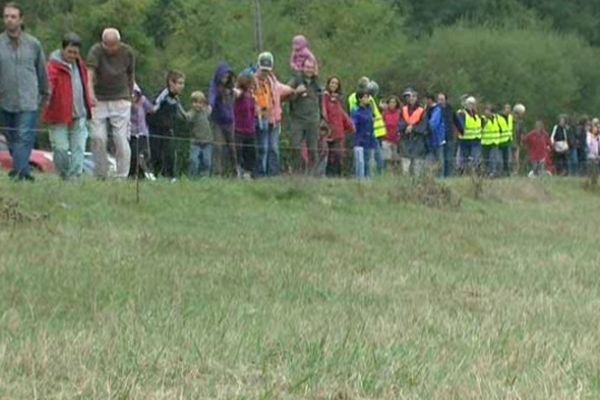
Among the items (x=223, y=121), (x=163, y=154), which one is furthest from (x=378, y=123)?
(x=163, y=154)

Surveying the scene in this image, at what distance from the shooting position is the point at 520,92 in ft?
190

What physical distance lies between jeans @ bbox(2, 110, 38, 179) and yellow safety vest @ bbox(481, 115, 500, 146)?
14278 mm

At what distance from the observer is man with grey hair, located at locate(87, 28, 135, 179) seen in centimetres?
1592

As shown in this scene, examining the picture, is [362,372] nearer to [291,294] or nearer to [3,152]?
[291,294]

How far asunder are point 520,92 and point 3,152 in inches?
1504

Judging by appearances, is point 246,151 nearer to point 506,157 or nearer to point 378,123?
point 378,123

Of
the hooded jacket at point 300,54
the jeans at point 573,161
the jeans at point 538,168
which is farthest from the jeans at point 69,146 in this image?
the jeans at point 573,161

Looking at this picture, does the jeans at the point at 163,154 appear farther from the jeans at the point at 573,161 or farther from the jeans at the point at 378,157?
the jeans at the point at 573,161

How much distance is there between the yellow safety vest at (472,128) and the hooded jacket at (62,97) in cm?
1227

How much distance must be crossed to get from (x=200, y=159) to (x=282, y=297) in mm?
9151

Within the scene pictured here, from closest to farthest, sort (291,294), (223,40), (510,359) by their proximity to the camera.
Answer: (510,359)
(291,294)
(223,40)

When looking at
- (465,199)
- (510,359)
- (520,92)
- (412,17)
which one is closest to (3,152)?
(465,199)

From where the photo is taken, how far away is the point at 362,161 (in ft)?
70.8

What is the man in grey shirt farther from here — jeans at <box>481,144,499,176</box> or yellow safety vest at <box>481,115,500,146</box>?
jeans at <box>481,144,499,176</box>
